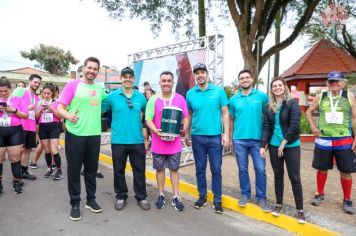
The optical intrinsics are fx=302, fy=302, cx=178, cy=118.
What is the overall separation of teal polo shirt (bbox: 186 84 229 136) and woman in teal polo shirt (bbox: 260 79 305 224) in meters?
0.63

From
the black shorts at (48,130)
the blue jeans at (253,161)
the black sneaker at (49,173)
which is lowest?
the black sneaker at (49,173)

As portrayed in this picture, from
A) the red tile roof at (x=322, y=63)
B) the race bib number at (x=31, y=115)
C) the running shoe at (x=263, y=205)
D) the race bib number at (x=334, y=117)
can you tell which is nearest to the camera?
the running shoe at (x=263, y=205)

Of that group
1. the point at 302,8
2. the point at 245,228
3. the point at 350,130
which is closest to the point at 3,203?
the point at 245,228

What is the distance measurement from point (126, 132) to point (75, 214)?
4.01 ft

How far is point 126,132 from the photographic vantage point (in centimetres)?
412

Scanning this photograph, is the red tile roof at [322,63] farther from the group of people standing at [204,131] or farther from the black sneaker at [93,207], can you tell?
the black sneaker at [93,207]

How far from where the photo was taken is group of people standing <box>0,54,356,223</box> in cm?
382

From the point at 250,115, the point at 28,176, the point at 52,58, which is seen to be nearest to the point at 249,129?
the point at 250,115

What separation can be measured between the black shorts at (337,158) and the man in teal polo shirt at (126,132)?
2.53m

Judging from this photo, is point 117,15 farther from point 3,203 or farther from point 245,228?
point 245,228

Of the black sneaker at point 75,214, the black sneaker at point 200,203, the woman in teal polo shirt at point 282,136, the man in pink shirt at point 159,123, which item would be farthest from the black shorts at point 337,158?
the black sneaker at point 75,214

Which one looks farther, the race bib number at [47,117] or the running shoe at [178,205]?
the race bib number at [47,117]

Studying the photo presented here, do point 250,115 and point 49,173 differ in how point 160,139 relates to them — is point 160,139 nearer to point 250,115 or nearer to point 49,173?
point 250,115

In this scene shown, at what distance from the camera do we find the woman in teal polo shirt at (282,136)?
144 inches
